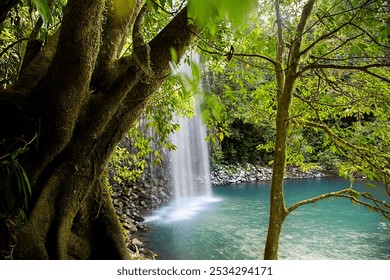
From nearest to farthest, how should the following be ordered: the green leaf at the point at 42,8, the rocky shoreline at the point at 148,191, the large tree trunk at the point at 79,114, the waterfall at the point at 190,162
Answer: the green leaf at the point at 42,8 < the large tree trunk at the point at 79,114 < the rocky shoreline at the point at 148,191 < the waterfall at the point at 190,162

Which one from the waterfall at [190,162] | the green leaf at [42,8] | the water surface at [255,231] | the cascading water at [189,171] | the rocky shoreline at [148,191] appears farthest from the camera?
the waterfall at [190,162]

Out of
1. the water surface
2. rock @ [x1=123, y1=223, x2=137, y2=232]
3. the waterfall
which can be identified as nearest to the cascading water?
the waterfall

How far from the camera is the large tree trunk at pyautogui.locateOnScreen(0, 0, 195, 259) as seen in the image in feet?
4.23

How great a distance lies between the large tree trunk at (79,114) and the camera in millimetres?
1289

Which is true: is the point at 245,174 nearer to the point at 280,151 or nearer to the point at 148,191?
the point at 148,191

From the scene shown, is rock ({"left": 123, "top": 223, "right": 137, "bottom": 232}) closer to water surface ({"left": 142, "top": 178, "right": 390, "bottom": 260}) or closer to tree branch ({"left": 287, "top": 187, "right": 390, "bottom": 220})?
water surface ({"left": 142, "top": 178, "right": 390, "bottom": 260})

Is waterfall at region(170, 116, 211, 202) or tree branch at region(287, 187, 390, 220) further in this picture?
waterfall at region(170, 116, 211, 202)

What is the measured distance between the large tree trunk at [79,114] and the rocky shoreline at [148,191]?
150 cm

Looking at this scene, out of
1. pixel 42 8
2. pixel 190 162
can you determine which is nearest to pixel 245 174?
pixel 190 162

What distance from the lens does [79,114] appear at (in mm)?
1591

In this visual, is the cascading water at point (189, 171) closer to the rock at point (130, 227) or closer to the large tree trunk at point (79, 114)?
the rock at point (130, 227)

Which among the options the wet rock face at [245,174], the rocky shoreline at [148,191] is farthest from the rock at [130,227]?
the wet rock face at [245,174]

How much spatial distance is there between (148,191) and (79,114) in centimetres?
842

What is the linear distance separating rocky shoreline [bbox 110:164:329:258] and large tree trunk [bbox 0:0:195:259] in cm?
150
